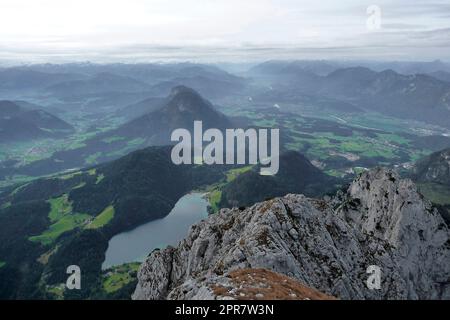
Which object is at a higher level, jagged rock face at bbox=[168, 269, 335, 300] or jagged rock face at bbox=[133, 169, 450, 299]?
jagged rock face at bbox=[168, 269, 335, 300]

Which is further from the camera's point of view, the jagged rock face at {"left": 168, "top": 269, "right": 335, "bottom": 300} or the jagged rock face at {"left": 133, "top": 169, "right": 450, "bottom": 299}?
the jagged rock face at {"left": 133, "top": 169, "right": 450, "bottom": 299}

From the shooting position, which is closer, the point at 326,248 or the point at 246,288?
the point at 246,288

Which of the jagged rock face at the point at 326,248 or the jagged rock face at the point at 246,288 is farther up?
the jagged rock face at the point at 246,288

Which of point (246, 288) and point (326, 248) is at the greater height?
point (246, 288)

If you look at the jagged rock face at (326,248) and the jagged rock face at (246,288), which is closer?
the jagged rock face at (246,288)
